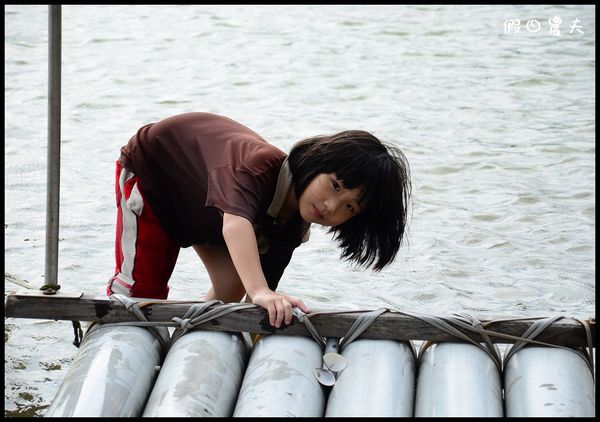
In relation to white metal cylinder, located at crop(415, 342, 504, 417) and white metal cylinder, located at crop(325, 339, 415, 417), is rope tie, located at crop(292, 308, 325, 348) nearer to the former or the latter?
white metal cylinder, located at crop(325, 339, 415, 417)

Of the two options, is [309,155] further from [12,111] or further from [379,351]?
[12,111]

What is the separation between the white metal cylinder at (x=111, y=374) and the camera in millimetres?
1959

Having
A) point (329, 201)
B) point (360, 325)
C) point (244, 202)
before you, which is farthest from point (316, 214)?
point (360, 325)

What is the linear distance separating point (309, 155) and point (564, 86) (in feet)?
14.0

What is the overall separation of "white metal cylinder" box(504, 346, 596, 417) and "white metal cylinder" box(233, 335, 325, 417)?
0.42m

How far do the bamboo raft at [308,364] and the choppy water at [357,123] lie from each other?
0.57m

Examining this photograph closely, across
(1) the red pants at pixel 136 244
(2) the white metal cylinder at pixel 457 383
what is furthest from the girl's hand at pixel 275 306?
(1) the red pants at pixel 136 244

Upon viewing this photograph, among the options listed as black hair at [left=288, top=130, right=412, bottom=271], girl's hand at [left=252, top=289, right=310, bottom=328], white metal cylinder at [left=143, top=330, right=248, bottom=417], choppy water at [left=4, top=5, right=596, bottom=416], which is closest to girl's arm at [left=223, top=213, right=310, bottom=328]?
girl's hand at [left=252, top=289, right=310, bottom=328]

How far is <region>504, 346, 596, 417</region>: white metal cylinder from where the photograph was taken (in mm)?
1970

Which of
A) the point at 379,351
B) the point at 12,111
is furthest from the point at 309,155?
the point at 12,111

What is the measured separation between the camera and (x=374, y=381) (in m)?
2.06

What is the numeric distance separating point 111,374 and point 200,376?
0.62 feet

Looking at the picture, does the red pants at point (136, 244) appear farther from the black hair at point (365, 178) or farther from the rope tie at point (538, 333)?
the rope tie at point (538, 333)

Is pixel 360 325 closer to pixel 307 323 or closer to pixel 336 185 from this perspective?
pixel 307 323
